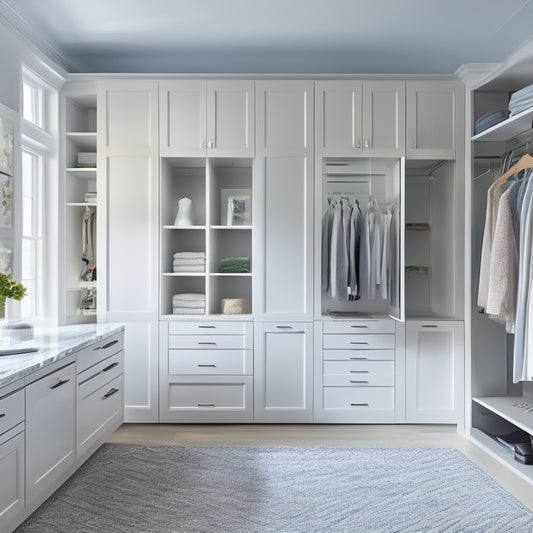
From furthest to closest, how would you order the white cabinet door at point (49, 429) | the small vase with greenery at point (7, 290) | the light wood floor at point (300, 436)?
the light wood floor at point (300, 436) → the small vase with greenery at point (7, 290) → the white cabinet door at point (49, 429)

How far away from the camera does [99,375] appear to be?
2.88 m

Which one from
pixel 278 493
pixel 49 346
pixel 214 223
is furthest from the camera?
pixel 214 223

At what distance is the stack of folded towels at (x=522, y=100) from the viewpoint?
2.85m

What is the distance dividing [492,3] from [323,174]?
159 cm

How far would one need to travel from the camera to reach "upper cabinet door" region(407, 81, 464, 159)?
369cm

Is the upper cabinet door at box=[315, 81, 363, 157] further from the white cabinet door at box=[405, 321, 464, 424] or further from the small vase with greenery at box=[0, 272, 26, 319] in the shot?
the small vase with greenery at box=[0, 272, 26, 319]

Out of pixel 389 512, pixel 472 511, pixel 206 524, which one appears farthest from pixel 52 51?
pixel 472 511

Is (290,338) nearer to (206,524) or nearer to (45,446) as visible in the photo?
(206,524)

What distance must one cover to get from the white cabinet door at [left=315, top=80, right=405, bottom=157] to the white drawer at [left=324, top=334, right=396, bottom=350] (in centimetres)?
Result: 139

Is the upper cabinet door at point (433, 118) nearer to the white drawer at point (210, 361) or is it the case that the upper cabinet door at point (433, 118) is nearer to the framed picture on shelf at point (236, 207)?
the framed picture on shelf at point (236, 207)

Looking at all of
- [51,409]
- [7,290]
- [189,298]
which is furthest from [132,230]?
[51,409]

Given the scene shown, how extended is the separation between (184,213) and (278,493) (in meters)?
2.20

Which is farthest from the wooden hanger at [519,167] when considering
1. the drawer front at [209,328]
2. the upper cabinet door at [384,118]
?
the drawer front at [209,328]

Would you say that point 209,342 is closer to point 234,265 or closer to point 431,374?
point 234,265
